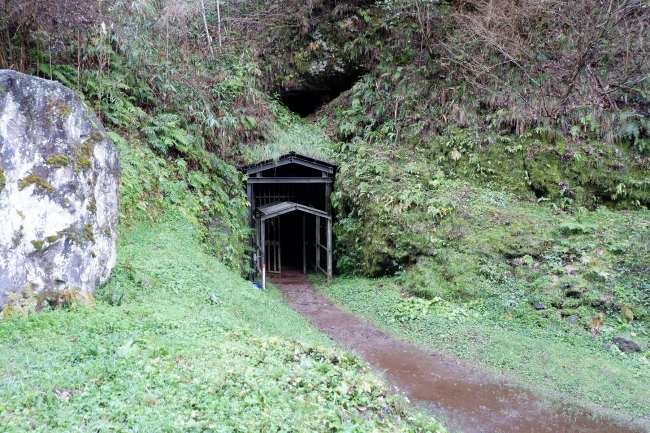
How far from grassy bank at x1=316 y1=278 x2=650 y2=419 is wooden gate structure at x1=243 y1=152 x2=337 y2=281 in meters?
3.97

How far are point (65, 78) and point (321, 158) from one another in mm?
7776

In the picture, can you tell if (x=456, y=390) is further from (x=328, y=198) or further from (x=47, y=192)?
(x=328, y=198)

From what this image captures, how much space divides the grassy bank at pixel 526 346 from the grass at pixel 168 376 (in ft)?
9.93

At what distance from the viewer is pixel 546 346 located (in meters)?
7.83

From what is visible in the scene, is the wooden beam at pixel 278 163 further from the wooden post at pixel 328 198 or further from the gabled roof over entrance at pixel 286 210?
the gabled roof over entrance at pixel 286 210

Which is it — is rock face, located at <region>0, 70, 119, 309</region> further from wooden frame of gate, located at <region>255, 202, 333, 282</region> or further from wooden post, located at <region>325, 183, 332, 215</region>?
wooden post, located at <region>325, 183, 332, 215</region>

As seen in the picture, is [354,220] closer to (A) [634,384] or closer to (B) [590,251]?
(B) [590,251]

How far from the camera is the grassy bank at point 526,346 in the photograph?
6.50m

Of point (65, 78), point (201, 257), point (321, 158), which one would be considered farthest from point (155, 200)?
point (321, 158)

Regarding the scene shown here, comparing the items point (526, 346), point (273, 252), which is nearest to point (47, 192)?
point (526, 346)

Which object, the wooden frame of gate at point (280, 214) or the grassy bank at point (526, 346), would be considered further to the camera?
the wooden frame of gate at point (280, 214)

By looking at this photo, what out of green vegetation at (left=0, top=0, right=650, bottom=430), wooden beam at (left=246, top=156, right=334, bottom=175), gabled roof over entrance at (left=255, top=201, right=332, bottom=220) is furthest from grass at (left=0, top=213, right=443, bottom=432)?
wooden beam at (left=246, top=156, right=334, bottom=175)

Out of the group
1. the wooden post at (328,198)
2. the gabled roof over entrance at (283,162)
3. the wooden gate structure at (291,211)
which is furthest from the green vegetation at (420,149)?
the wooden gate structure at (291,211)

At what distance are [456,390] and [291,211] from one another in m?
8.20
